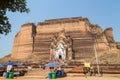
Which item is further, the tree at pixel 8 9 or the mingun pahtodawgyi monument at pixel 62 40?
the mingun pahtodawgyi monument at pixel 62 40

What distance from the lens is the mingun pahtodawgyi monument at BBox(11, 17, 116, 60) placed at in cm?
4497

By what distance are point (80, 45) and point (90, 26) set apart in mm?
5217

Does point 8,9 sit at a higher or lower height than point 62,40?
lower

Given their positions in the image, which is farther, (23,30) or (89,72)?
(23,30)

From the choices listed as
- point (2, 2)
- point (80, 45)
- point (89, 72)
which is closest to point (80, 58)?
point (80, 45)

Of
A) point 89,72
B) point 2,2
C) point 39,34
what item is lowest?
point 89,72

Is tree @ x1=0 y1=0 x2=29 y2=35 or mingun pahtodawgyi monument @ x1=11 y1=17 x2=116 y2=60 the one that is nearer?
tree @ x1=0 y1=0 x2=29 y2=35

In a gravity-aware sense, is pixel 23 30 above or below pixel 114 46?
above

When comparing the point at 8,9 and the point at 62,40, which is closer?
the point at 8,9

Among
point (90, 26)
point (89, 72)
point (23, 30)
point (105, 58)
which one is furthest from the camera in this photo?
point (23, 30)

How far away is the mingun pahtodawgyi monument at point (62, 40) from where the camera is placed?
45.0 meters

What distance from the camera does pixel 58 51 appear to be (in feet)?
154

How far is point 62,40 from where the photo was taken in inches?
1861

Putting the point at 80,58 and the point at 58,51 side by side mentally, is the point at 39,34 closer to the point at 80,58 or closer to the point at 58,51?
the point at 58,51
